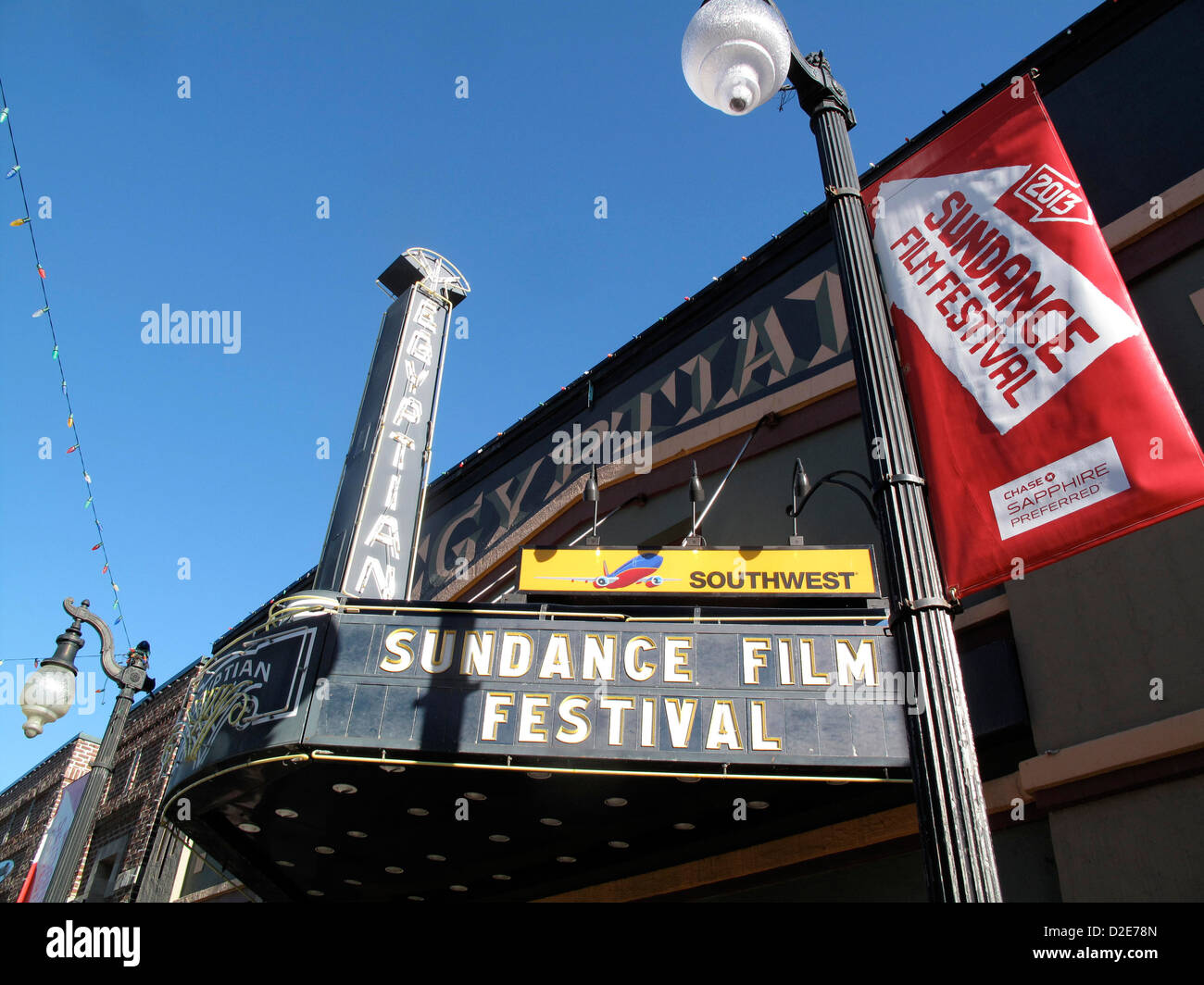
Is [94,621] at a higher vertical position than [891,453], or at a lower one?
higher

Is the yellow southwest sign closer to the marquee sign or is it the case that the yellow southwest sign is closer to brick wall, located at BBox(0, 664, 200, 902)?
the marquee sign

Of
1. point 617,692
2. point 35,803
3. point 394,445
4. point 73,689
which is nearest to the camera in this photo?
point 617,692

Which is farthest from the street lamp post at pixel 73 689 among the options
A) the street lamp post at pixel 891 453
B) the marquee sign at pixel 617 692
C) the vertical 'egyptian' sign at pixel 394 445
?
the street lamp post at pixel 891 453

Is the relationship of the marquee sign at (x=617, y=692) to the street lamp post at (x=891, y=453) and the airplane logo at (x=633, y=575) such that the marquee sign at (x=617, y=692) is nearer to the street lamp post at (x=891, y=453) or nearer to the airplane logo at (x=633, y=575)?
the airplane logo at (x=633, y=575)

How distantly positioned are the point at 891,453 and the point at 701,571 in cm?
568

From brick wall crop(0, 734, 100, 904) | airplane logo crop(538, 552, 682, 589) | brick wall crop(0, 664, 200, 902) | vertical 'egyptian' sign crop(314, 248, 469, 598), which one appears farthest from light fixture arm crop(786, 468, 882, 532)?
brick wall crop(0, 734, 100, 904)

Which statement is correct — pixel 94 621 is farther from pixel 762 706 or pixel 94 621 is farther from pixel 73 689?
pixel 762 706

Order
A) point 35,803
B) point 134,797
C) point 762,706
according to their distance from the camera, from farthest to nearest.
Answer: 1. point 35,803
2. point 134,797
3. point 762,706

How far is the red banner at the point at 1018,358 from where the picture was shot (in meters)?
4.71

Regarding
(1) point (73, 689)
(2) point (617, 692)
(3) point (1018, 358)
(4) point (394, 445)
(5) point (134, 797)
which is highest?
(4) point (394, 445)

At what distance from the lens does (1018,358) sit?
538cm

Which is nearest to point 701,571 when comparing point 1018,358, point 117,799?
point 1018,358

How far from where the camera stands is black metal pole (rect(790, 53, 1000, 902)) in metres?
3.91
